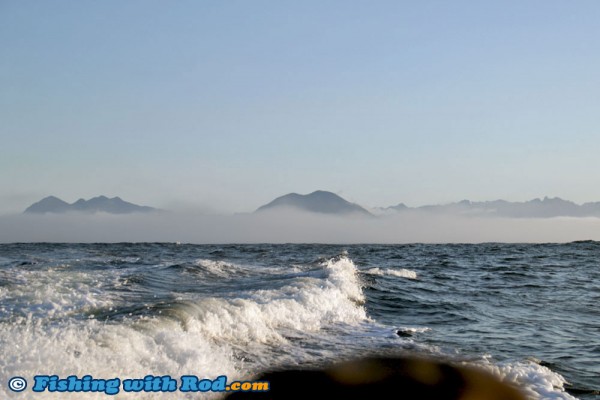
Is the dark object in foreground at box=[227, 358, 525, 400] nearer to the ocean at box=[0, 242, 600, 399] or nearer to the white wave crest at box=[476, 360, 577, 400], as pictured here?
the white wave crest at box=[476, 360, 577, 400]

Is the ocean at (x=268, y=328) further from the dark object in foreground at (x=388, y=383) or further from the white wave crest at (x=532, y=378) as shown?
the dark object in foreground at (x=388, y=383)

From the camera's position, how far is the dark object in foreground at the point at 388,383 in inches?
296

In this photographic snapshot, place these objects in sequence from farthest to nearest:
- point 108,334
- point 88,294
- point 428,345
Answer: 1. point 88,294
2. point 428,345
3. point 108,334

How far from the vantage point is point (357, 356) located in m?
9.65

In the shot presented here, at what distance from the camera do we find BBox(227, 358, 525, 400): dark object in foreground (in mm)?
7520

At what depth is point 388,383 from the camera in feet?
26.6

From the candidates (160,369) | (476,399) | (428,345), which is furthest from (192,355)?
(428,345)

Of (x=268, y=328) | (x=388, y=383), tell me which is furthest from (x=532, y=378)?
(x=268, y=328)

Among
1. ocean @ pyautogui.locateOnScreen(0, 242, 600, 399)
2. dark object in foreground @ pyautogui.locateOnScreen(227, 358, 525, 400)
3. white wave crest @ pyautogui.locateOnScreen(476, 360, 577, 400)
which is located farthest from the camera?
white wave crest @ pyautogui.locateOnScreen(476, 360, 577, 400)

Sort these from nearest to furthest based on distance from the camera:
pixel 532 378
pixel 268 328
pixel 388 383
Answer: pixel 388 383 → pixel 532 378 → pixel 268 328

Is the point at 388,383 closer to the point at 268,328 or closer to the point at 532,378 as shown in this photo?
the point at 532,378

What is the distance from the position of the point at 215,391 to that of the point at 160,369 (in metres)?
0.87

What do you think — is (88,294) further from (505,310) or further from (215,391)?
(505,310)

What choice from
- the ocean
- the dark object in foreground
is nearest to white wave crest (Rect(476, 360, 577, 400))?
the ocean
